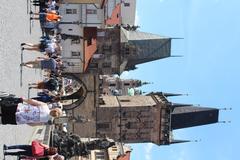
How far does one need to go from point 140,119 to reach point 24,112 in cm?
3074

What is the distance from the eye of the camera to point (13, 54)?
2164 cm

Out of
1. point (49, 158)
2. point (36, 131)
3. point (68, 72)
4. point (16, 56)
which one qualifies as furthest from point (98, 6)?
point (49, 158)

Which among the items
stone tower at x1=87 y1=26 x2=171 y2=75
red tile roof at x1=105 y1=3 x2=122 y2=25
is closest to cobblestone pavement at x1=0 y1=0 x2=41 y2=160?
stone tower at x1=87 y1=26 x2=171 y2=75

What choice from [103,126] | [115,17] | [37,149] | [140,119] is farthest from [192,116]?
[37,149]

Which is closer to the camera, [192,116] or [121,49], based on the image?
[192,116]

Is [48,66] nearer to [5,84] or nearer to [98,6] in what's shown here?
[5,84]

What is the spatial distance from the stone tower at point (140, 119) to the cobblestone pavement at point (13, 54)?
1878 cm

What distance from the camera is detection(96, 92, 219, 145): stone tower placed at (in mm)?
45438

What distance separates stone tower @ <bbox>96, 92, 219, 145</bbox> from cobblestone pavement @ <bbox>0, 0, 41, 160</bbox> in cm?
1878

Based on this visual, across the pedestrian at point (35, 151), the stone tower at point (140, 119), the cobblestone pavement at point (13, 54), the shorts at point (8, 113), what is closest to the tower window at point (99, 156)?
the stone tower at point (140, 119)

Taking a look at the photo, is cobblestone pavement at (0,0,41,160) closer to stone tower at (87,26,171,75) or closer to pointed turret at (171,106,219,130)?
pointed turret at (171,106,219,130)

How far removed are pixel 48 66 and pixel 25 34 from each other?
95.1 inches

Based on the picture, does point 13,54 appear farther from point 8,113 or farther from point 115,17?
point 115,17

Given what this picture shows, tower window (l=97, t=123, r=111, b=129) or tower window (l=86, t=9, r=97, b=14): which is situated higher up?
tower window (l=86, t=9, r=97, b=14)
